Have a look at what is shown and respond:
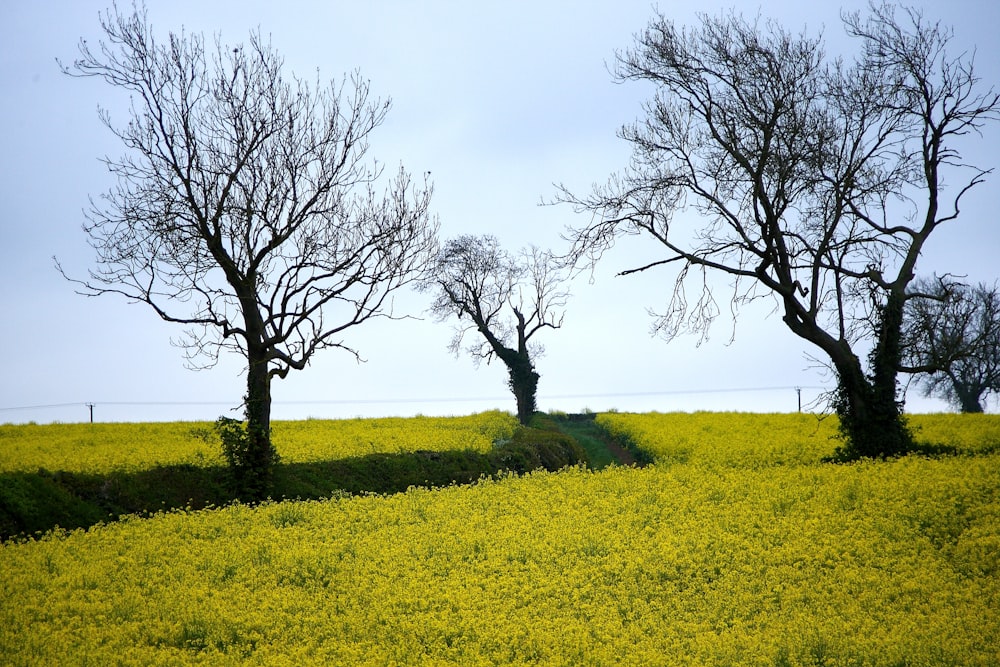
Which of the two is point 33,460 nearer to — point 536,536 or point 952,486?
point 536,536

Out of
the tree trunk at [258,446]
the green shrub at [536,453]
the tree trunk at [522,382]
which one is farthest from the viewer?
the tree trunk at [522,382]

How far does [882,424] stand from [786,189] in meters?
7.17

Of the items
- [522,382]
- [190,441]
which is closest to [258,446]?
[190,441]

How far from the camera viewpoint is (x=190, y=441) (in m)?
29.9

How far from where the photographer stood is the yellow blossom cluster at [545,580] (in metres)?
10.9

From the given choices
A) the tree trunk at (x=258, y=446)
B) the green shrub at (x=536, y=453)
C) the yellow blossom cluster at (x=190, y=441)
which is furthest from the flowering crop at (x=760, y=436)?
the tree trunk at (x=258, y=446)

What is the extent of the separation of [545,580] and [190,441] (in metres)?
20.2

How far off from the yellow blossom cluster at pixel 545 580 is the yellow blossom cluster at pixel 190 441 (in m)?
6.01

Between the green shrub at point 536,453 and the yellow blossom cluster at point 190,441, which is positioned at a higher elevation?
the yellow blossom cluster at point 190,441

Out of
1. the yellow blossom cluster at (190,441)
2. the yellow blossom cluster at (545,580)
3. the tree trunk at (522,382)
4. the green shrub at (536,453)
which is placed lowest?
the yellow blossom cluster at (545,580)

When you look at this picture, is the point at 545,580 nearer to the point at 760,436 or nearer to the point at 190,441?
the point at 190,441

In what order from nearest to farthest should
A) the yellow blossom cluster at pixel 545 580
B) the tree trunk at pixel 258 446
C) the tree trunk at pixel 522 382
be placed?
the yellow blossom cluster at pixel 545 580 < the tree trunk at pixel 258 446 < the tree trunk at pixel 522 382

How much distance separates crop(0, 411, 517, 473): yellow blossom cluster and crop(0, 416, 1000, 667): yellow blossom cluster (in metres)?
6.01

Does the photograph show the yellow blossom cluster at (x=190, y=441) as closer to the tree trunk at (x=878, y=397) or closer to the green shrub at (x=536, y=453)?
the green shrub at (x=536, y=453)
